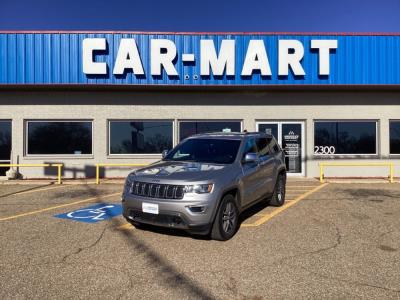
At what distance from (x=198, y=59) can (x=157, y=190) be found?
9118mm

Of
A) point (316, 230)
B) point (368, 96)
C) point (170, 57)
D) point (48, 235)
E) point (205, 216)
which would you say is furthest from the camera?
point (368, 96)

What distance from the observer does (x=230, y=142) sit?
277 inches

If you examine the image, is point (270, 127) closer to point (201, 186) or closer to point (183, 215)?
point (201, 186)

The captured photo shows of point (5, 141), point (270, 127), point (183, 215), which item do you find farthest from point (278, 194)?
point (5, 141)

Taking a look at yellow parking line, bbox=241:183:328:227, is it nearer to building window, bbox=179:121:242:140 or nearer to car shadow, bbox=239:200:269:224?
car shadow, bbox=239:200:269:224

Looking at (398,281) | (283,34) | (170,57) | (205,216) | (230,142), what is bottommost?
(398,281)

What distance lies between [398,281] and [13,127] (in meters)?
14.1

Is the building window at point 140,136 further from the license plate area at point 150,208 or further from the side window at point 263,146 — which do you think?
the license plate area at point 150,208

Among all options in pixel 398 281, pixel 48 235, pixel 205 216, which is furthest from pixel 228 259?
pixel 48 235

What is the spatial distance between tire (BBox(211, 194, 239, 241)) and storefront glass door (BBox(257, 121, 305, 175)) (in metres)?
8.92

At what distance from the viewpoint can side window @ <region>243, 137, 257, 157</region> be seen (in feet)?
23.0

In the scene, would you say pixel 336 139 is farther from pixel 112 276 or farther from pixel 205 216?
pixel 112 276

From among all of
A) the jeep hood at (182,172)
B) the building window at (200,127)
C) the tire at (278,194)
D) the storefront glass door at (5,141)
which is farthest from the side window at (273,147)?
the storefront glass door at (5,141)

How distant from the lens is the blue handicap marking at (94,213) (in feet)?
24.1
